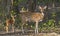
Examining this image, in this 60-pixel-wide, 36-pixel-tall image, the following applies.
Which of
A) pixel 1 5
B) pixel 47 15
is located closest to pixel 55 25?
pixel 47 15

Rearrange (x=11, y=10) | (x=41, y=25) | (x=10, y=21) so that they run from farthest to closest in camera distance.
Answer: (x=11, y=10)
(x=41, y=25)
(x=10, y=21)

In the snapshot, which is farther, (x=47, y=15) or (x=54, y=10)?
(x=54, y=10)

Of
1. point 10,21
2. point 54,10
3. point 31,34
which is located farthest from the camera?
point 54,10

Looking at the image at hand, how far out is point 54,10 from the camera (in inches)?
593

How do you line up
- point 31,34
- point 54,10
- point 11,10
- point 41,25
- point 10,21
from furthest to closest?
point 54,10, point 11,10, point 41,25, point 10,21, point 31,34

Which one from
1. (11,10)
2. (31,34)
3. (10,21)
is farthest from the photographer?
(11,10)

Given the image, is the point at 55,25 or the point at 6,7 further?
the point at 6,7

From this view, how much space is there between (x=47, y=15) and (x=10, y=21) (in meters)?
2.93

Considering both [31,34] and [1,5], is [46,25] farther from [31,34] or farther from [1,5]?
[1,5]

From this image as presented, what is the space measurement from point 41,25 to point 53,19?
1.03m

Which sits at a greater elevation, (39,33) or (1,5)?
(1,5)

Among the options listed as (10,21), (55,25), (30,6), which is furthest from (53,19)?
(10,21)

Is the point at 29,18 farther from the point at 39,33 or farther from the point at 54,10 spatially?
the point at 54,10

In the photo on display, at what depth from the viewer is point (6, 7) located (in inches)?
535
